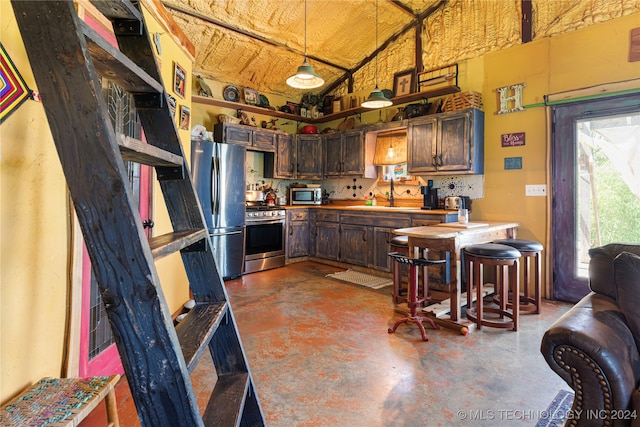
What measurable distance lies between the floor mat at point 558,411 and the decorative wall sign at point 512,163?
2.77 metres

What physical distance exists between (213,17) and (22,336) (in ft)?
14.4

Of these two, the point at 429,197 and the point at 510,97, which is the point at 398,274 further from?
the point at 510,97

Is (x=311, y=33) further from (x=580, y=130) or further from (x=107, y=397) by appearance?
(x=107, y=397)

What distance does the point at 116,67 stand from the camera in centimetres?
86

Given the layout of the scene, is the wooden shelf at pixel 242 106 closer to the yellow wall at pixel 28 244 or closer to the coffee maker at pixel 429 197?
the coffee maker at pixel 429 197

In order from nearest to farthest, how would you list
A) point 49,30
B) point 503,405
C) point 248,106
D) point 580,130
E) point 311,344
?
point 49,30 < point 503,405 < point 311,344 < point 580,130 < point 248,106

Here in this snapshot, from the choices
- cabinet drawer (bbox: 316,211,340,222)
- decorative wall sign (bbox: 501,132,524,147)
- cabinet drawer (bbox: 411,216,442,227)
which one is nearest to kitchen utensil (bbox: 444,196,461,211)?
cabinet drawer (bbox: 411,216,442,227)

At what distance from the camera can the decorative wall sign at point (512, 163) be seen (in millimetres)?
4059

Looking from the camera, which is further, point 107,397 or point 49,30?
point 107,397

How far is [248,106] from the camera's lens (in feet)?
18.3

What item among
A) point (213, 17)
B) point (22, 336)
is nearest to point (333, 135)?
point (213, 17)

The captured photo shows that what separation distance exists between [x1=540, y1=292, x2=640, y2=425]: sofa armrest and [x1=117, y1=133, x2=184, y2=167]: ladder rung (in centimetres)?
Result: 150

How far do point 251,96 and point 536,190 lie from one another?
444cm

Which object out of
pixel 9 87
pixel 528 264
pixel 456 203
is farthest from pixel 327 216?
pixel 9 87
